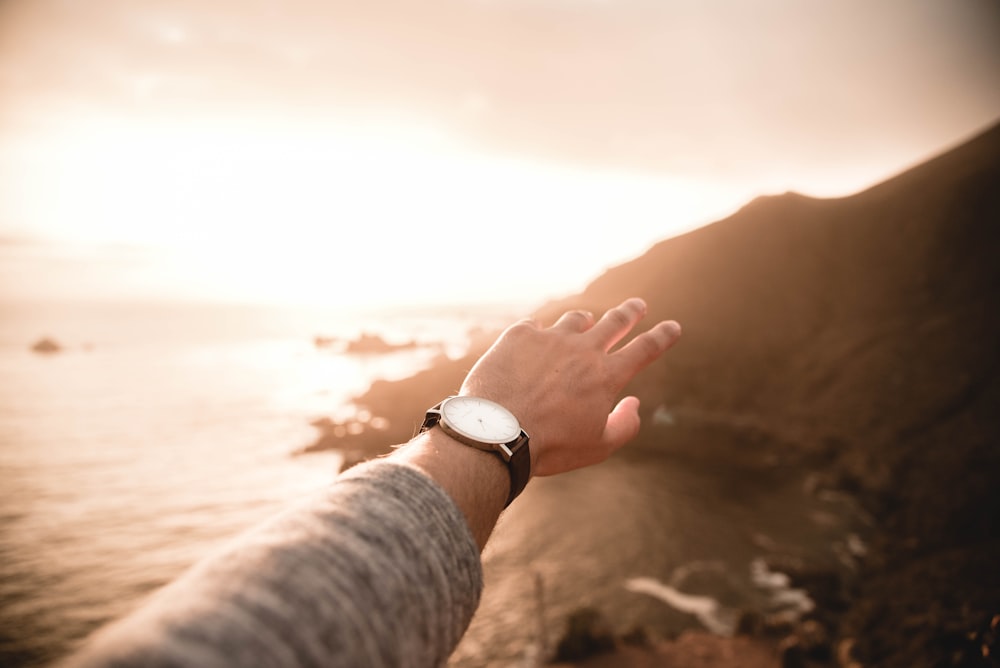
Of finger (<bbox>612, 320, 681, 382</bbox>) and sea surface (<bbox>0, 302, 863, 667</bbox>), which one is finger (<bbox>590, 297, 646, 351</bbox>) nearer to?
finger (<bbox>612, 320, 681, 382</bbox>)

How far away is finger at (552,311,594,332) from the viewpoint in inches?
98.6

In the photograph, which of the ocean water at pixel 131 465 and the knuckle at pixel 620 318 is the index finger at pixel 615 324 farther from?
the ocean water at pixel 131 465

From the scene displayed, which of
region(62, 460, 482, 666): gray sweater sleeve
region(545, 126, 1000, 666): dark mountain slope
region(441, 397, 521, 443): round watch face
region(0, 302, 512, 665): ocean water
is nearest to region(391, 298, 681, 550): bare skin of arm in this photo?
region(441, 397, 521, 443): round watch face

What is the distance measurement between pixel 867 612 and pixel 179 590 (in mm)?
22954

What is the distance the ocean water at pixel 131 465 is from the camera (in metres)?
20.6

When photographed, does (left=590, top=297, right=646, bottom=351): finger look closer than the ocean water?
Yes

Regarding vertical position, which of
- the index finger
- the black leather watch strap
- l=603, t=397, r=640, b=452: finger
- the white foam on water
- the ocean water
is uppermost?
the index finger

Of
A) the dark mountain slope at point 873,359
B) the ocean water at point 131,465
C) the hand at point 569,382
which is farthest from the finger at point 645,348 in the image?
the ocean water at point 131,465

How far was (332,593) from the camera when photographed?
758 mm

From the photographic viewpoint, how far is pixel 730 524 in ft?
80.1

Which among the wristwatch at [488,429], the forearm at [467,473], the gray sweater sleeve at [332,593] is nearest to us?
the gray sweater sleeve at [332,593]

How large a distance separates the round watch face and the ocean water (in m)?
25.4

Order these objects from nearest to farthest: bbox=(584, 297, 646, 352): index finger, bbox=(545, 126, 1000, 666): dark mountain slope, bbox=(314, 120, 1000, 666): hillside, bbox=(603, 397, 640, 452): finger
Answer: bbox=(603, 397, 640, 452): finger
bbox=(584, 297, 646, 352): index finger
bbox=(545, 126, 1000, 666): dark mountain slope
bbox=(314, 120, 1000, 666): hillside

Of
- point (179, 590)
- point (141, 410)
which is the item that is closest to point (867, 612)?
point (179, 590)
